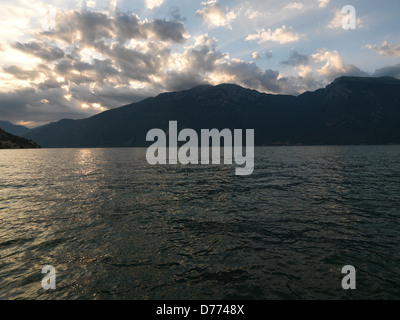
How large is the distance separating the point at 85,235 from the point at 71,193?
704 inches

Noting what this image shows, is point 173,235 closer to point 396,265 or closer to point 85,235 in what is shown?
point 85,235
